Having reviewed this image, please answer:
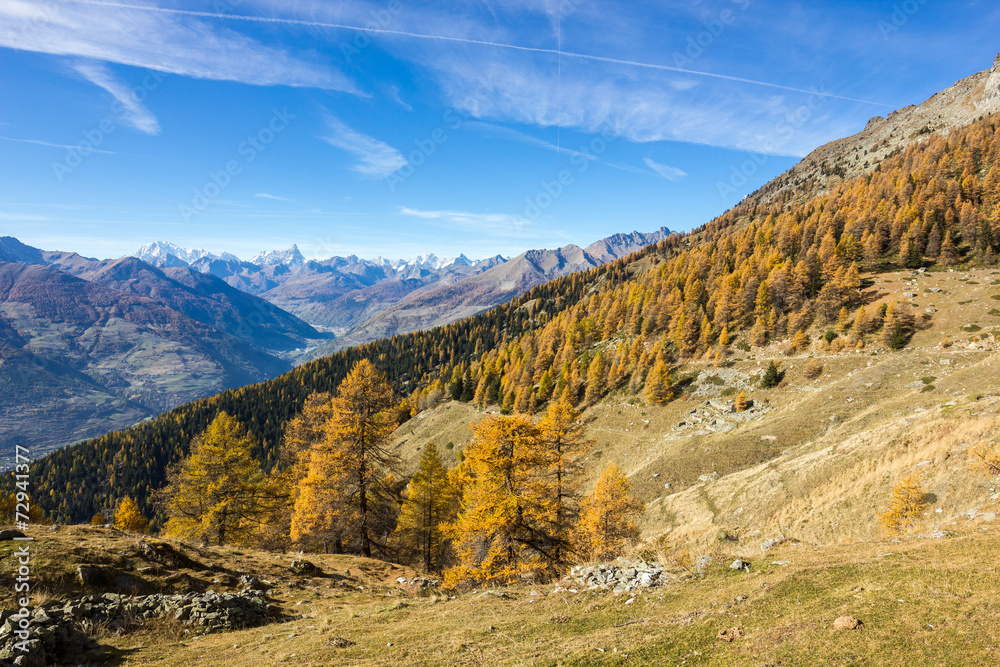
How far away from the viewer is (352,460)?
88.1 feet

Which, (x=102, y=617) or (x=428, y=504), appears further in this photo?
(x=428, y=504)

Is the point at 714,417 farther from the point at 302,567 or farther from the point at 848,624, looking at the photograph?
the point at 302,567

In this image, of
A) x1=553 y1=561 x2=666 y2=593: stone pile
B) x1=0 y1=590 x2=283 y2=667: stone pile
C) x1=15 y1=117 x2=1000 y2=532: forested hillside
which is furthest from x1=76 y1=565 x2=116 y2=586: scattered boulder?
x1=15 y1=117 x2=1000 y2=532: forested hillside

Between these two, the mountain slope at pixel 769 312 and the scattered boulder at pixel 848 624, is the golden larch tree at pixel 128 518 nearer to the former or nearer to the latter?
the scattered boulder at pixel 848 624

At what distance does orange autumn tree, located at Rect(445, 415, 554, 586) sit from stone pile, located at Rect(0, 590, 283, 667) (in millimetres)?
10088

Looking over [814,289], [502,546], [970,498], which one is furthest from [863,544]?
[814,289]

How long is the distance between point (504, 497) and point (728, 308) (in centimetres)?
9866

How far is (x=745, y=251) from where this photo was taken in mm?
133250

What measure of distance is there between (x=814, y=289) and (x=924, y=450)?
76.5 m

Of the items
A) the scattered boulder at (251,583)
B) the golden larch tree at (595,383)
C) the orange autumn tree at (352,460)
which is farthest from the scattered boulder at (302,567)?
the golden larch tree at (595,383)

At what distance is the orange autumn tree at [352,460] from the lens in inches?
1051

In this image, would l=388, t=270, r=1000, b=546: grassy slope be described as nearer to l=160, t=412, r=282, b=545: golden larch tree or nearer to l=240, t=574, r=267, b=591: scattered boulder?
l=240, t=574, r=267, b=591: scattered boulder

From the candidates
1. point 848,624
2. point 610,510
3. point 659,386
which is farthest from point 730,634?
point 659,386

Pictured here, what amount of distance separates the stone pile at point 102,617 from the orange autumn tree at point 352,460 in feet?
36.2
